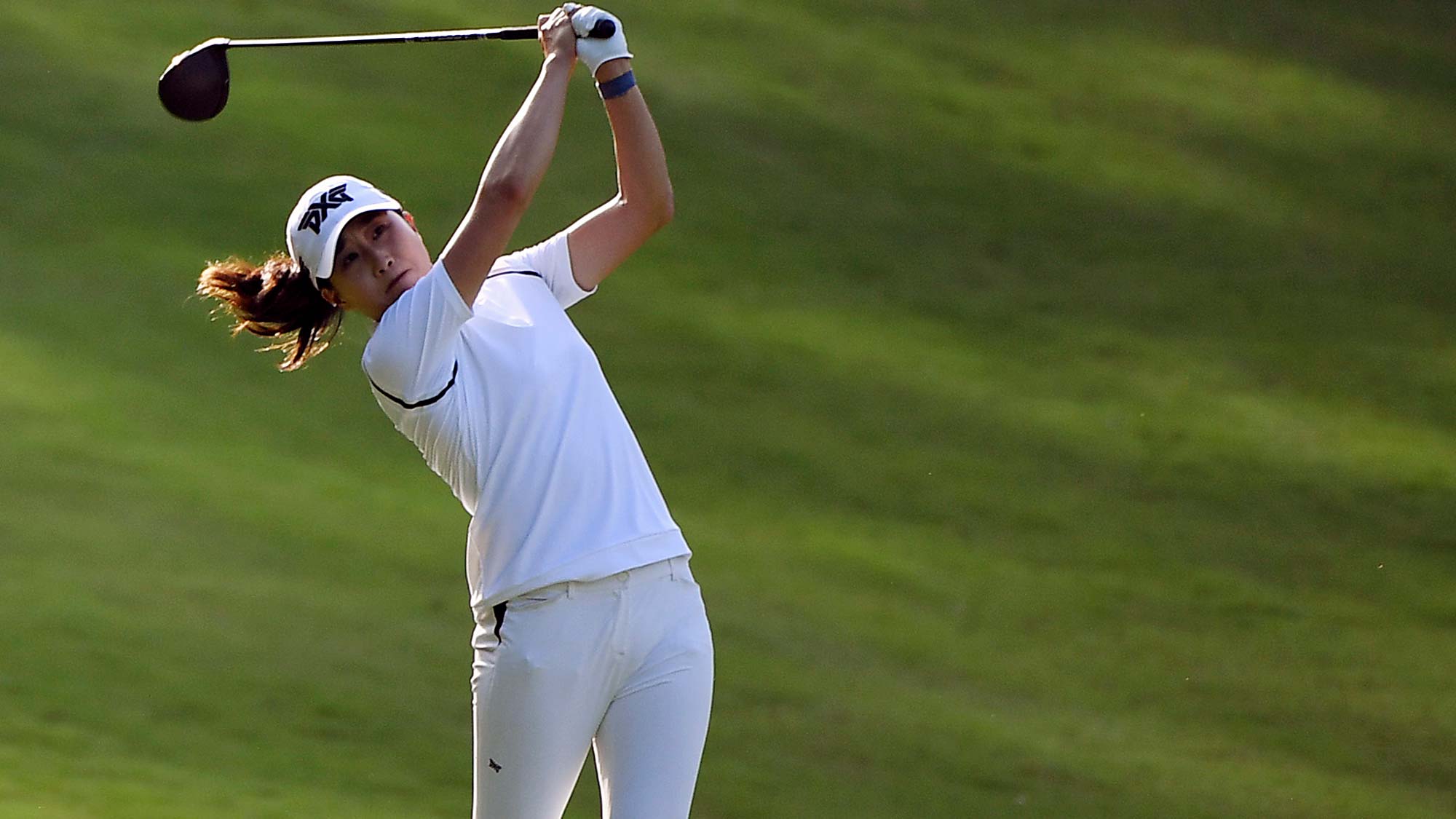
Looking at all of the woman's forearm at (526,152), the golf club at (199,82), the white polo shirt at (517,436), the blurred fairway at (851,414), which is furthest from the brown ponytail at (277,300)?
the blurred fairway at (851,414)

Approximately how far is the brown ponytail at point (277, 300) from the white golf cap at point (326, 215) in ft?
0.26

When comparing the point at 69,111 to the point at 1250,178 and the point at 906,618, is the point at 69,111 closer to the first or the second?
the point at 906,618

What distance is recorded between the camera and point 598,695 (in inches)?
82.3

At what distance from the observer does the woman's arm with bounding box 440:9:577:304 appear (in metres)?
2.04

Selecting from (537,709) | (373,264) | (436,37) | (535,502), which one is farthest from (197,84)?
(537,709)

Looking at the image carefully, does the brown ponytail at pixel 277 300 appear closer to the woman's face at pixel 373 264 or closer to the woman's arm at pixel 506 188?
the woman's face at pixel 373 264

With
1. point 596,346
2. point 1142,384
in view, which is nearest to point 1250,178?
point 1142,384

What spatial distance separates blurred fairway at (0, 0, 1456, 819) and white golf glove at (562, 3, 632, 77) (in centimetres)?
193

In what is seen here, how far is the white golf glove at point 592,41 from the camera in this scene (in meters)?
2.21

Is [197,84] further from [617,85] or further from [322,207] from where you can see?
[617,85]

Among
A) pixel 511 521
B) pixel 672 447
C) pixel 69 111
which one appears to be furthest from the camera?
pixel 69 111

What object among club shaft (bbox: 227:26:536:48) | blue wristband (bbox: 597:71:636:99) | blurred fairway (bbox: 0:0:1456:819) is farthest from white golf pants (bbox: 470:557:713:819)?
blurred fairway (bbox: 0:0:1456:819)

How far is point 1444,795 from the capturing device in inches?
159

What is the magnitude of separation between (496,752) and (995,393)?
3841mm
